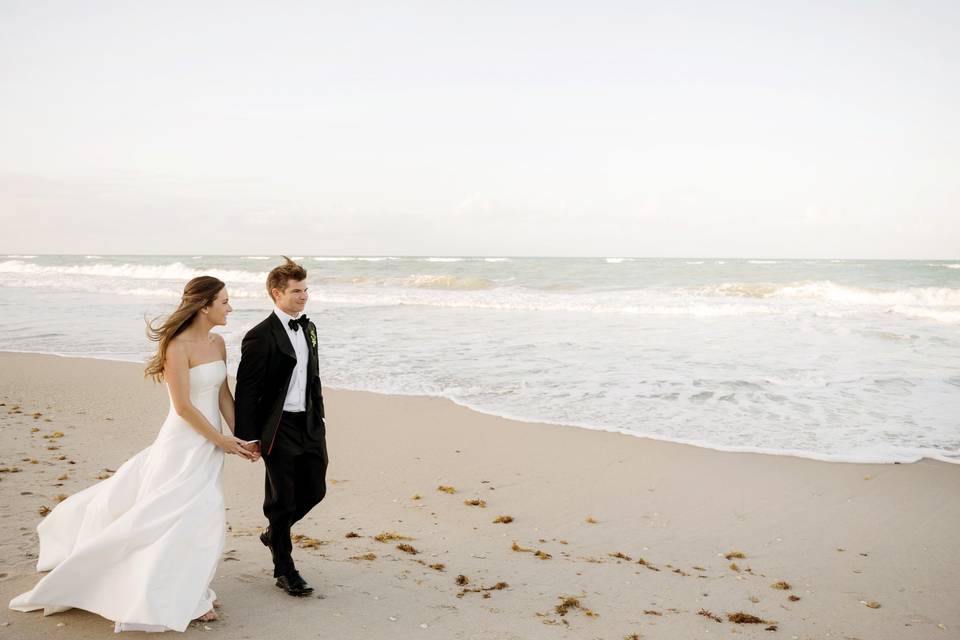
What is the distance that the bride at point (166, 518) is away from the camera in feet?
10.4

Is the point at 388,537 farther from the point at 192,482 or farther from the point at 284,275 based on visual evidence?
the point at 284,275

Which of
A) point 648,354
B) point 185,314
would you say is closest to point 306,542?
point 185,314

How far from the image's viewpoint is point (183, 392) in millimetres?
3387

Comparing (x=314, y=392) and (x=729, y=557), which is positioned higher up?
(x=314, y=392)

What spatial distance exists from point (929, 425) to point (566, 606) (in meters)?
6.71

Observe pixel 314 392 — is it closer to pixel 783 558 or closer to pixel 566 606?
pixel 566 606

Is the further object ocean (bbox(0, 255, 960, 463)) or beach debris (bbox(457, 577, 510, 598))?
ocean (bbox(0, 255, 960, 463))

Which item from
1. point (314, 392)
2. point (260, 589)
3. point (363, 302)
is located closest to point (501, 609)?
point (260, 589)

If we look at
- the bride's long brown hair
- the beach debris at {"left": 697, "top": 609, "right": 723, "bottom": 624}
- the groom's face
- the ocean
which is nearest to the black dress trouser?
the groom's face

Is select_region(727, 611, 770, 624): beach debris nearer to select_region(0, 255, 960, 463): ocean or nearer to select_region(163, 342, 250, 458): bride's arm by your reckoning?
select_region(163, 342, 250, 458): bride's arm

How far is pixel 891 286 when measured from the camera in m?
33.7

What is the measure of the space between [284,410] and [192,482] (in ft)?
1.96

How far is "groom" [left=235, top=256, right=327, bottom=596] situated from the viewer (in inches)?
143

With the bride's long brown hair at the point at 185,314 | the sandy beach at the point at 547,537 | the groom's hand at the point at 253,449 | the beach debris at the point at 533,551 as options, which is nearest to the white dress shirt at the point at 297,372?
the groom's hand at the point at 253,449
